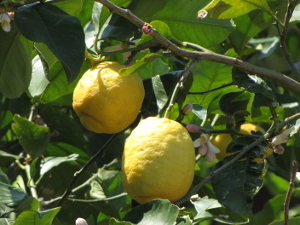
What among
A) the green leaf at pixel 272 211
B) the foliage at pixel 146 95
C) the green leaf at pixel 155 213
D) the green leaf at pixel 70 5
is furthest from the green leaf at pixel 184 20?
the green leaf at pixel 272 211

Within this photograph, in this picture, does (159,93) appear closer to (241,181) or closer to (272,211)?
(241,181)

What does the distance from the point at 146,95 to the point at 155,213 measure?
0.28m

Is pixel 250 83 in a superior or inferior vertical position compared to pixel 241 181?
superior

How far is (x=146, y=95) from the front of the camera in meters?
0.97

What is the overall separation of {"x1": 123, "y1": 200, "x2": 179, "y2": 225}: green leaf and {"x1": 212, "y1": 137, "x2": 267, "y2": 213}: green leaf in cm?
12

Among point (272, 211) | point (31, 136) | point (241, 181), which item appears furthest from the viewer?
point (272, 211)

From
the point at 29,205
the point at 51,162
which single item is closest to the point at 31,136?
the point at 51,162

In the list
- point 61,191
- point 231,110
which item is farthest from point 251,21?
point 61,191

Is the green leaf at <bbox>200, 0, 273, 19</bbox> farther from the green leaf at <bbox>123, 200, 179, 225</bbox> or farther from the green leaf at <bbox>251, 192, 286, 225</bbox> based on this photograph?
the green leaf at <bbox>251, 192, 286, 225</bbox>

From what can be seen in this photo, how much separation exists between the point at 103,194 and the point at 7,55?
1.49 feet

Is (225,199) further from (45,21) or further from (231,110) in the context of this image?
(45,21)

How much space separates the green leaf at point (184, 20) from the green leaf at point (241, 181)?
0.74 feet

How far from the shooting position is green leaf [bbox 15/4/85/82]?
0.72m

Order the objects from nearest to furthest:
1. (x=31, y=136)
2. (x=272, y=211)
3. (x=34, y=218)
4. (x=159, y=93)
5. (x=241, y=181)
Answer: (x=34, y=218), (x=241, y=181), (x=159, y=93), (x=31, y=136), (x=272, y=211)
